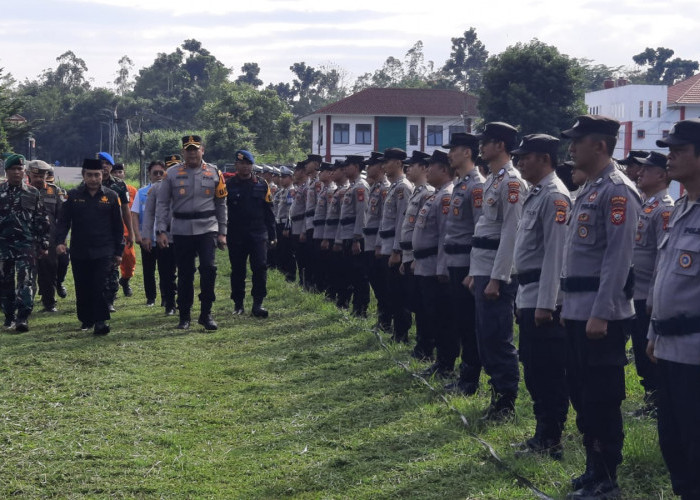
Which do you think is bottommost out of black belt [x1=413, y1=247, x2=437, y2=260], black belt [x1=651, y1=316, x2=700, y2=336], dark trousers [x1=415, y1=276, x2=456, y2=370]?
dark trousers [x1=415, y1=276, x2=456, y2=370]

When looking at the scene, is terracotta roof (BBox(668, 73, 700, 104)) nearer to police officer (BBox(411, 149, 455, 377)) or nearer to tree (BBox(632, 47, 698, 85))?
tree (BBox(632, 47, 698, 85))

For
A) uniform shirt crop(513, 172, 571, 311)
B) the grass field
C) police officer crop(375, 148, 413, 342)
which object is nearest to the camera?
the grass field

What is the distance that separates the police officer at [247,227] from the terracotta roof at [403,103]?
5358 centimetres

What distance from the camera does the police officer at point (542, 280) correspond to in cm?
594

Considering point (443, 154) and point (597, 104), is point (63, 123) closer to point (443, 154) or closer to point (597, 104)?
point (597, 104)

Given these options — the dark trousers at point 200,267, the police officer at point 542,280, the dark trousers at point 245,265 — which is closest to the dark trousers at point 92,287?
the dark trousers at point 200,267

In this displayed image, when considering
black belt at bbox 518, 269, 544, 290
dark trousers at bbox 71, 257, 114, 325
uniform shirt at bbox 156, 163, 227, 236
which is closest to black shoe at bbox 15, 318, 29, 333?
dark trousers at bbox 71, 257, 114, 325

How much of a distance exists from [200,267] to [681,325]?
820cm

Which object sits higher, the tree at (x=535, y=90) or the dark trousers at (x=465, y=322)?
the tree at (x=535, y=90)

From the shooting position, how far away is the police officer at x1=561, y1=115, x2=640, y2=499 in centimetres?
515

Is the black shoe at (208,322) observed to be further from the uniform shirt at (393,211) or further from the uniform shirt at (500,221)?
the uniform shirt at (500,221)

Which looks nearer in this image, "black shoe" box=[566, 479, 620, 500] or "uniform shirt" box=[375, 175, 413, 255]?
"black shoe" box=[566, 479, 620, 500]

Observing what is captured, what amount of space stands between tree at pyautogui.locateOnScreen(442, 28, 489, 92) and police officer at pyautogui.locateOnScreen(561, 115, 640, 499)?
100 meters

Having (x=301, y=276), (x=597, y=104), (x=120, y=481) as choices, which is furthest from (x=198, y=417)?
(x=597, y=104)
